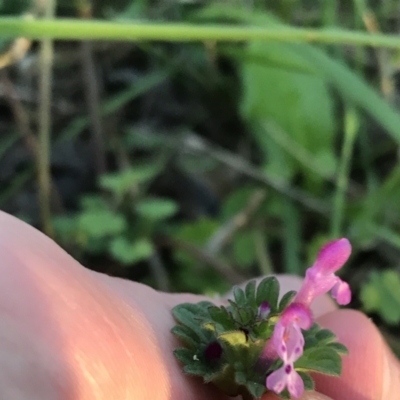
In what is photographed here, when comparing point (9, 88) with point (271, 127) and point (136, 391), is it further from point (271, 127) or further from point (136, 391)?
point (136, 391)

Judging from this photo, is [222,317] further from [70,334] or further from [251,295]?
[70,334]

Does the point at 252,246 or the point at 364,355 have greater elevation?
the point at 252,246

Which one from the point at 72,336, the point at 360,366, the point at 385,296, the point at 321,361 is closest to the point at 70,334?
the point at 72,336

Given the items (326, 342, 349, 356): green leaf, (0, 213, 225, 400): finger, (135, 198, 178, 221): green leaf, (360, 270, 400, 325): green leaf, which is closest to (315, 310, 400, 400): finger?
(326, 342, 349, 356): green leaf

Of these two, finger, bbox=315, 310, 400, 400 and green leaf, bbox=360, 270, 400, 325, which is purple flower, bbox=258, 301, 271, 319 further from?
green leaf, bbox=360, 270, 400, 325

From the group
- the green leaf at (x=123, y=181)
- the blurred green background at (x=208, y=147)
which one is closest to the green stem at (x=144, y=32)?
the blurred green background at (x=208, y=147)

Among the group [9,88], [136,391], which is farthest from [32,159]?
[136,391]
